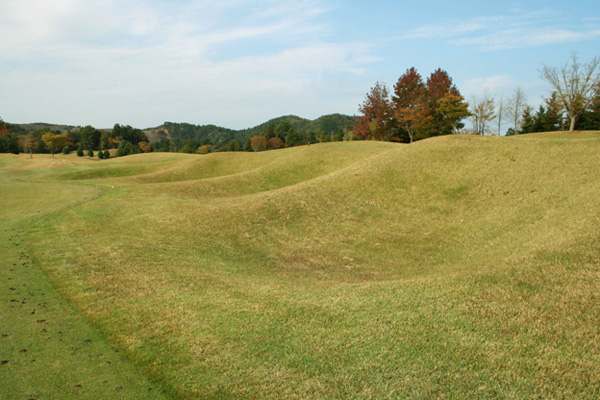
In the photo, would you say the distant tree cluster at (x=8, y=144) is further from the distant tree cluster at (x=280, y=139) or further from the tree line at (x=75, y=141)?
the distant tree cluster at (x=280, y=139)

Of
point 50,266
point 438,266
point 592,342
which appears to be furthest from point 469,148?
point 50,266

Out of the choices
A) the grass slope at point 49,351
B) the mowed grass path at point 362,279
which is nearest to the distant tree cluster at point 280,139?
the mowed grass path at point 362,279

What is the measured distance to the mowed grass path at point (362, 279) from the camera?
4688 mm

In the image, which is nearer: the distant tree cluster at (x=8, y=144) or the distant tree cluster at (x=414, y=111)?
the distant tree cluster at (x=414, y=111)

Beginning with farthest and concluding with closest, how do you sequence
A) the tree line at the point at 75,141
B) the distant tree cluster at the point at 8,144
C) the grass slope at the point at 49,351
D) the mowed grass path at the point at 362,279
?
the tree line at the point at 75,141 < the distant tree cluster at the point at 8,144 < the mowed grass path at the point at 362,279 < the grass slope at the point at 49,351

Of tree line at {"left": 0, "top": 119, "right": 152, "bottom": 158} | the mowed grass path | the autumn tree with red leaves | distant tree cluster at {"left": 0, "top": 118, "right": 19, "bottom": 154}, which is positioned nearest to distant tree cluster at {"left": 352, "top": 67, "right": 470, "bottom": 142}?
the autumn tree with red leaves

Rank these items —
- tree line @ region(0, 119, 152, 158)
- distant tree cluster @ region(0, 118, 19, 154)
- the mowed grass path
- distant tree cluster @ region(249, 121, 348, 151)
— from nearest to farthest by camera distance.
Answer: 1. the mowed grass path
2. distant tree cluster @ region(0, 118, 19, 154)
3. tree line @ region(0, 119, 152, 158)
4. distant tree cluster @ region(249, 121, 348, 151)

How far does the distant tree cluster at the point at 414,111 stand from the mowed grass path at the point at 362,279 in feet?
113

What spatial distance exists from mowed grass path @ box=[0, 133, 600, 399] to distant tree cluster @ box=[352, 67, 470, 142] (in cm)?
3458

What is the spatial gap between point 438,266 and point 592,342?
5.79 meters

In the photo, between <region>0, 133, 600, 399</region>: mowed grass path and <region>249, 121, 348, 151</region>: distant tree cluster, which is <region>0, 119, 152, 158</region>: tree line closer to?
<region>249, 121, 348, 151</region>: distant tree cluster

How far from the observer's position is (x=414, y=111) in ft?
168

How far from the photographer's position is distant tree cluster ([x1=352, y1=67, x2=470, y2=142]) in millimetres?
51719

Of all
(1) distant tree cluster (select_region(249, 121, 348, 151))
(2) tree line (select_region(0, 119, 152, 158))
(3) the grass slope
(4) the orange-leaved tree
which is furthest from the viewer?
(1) distant tree cluster (select_region(249, 121, 348, 151))
